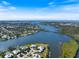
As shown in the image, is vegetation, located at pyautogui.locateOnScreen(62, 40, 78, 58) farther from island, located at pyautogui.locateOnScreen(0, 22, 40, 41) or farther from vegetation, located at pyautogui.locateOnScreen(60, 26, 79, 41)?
island, located at pyautogui.locateOnScreen(0, 22, 40, 41)

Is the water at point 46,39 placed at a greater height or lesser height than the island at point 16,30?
lesser

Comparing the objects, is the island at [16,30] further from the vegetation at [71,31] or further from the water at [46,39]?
the vegetation at [71,31]

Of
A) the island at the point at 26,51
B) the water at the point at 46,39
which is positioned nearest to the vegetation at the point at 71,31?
the water at the point at 46,39

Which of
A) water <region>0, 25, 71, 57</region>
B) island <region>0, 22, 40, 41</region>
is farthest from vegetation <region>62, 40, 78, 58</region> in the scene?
island <region>0, 22, 40, 41</region>

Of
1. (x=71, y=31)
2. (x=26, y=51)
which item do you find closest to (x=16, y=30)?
(x=26, y=51)

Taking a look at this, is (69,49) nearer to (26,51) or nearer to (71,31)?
(71,31)

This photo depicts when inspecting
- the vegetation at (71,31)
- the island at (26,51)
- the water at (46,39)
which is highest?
the vegetation at (71,31)
